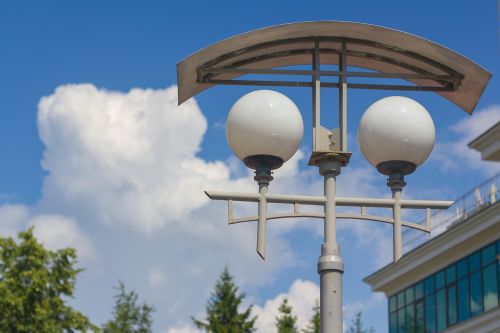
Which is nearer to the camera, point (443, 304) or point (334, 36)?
point (334, 36)

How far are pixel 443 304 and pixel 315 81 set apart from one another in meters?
31.3

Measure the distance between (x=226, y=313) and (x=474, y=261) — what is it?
80.3 ft

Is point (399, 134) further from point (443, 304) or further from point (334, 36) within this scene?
point (443, 304)

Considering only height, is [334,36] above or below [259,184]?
above

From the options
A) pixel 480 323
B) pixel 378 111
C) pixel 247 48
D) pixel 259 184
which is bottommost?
pixel 259 184

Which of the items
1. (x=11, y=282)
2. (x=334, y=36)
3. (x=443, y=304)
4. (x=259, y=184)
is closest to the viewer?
(x=259, y=184)

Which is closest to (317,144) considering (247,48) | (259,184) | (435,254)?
(259,184)

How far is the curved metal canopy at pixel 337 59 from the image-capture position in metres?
8.20

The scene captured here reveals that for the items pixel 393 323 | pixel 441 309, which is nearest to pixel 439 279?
pixel 441 309

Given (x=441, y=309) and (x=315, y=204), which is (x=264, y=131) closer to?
(x=315, y=204)

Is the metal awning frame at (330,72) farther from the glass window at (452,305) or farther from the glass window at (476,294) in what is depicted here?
the glass window at (452,305)

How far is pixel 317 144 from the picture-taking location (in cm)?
787

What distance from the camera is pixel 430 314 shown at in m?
39.1

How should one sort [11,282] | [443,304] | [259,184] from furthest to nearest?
[443,304], [11,282], [259,184]
